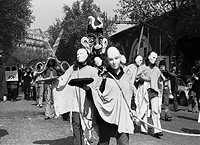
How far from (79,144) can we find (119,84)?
1903 mm

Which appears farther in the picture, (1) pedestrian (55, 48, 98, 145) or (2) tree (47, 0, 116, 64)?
(2) tree (47, 0, 116, 64)

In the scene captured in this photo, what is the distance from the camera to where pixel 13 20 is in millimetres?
25891

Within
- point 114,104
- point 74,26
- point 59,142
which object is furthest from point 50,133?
point 74,26

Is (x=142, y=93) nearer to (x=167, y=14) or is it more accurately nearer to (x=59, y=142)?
(x=59, y=142)

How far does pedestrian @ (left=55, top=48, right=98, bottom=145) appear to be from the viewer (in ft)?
21.5

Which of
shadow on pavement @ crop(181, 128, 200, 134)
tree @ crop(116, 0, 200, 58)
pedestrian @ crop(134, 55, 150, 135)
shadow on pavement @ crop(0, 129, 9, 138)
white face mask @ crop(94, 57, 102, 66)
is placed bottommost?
shadow on pavement @ crop(181, 128, 200, 134)

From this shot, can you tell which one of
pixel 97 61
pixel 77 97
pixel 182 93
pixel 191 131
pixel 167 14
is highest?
pixel 167 14

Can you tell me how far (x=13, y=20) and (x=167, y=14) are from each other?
11.5 metres

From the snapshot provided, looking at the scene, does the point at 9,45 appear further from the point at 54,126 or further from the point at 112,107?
the point at 112,107

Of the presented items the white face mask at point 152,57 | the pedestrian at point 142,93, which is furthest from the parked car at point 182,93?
the white face mask at point 152,57

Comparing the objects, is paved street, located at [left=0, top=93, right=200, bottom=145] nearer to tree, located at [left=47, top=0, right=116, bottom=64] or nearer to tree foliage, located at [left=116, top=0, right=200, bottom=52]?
tree foliage, located at [left=116, top=0, right=200, bottom=52]

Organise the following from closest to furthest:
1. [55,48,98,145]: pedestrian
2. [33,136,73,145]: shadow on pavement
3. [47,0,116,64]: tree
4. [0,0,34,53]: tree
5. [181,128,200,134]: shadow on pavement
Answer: [55,48,98,145]: pedestrian < [33,136,73,145]: shadow on pavement < [181,128,200,134]: shadow on pavement < [0,0,34,53]: tree < [47,0,116,64]: tree

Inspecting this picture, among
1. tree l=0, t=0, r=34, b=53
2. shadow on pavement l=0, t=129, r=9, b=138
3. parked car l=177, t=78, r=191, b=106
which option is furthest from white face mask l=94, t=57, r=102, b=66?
tree l=0, t=0, r=34, b=53

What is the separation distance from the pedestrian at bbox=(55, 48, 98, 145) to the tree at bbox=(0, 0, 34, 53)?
710 inches
